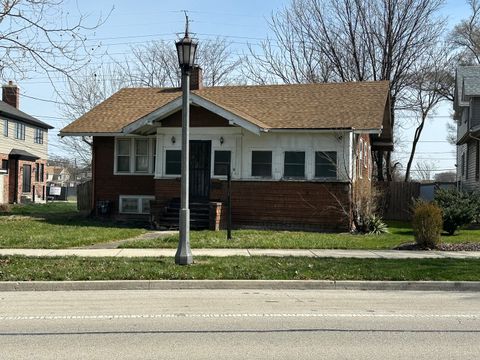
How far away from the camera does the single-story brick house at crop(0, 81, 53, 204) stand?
36938mm

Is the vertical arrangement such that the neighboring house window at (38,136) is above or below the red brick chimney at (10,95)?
below

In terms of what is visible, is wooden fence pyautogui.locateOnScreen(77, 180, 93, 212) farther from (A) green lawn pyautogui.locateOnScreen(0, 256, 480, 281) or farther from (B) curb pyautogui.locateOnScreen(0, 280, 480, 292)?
(B) curb pyautogui.locateOnScreen(0, 280, 480, 292)

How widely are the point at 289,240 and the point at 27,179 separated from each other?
1192 inches

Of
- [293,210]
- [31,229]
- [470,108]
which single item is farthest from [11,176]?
[470,108]

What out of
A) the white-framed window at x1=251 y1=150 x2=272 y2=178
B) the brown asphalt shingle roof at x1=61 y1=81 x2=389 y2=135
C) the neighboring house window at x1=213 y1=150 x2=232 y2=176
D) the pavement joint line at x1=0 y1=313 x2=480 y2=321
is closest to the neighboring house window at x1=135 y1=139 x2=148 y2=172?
the brown asphalt shingle roof at x1=61 y1=81 x2=389 y2=135

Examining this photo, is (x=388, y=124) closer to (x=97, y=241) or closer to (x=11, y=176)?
(x=97, y=241)

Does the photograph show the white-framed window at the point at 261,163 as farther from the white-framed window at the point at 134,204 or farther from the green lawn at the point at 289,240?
the white-framed window at the point at 134,204

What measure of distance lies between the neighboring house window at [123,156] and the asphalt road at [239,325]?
13.4m

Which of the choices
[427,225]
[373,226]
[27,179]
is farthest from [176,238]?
[27,179]

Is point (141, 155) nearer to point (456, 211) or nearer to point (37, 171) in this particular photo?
point (456, 211)

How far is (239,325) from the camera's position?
7.13 m

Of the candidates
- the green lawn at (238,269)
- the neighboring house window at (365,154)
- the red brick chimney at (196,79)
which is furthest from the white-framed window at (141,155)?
the green lawn at (238,269)

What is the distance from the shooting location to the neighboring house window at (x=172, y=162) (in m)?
20.7

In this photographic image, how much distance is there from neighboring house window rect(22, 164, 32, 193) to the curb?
3253cm
